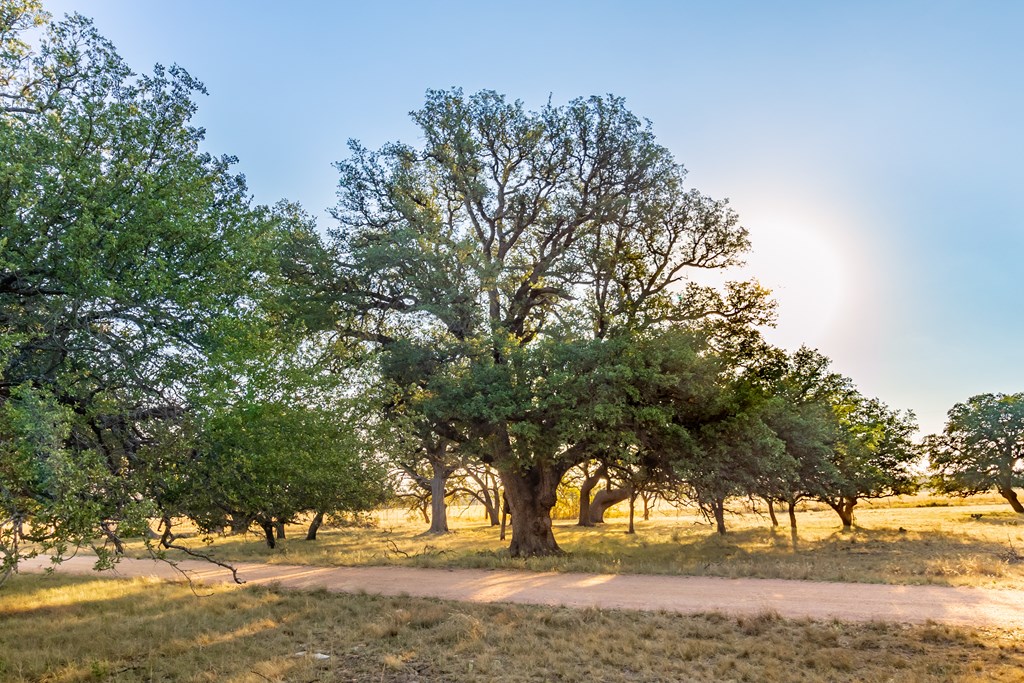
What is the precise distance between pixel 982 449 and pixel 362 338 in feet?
148

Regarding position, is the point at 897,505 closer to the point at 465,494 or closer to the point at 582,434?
the point at 465,494

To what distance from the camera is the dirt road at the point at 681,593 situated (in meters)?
12.8

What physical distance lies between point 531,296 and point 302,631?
1688cm

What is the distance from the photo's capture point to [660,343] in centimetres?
2272

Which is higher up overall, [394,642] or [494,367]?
[494,367]

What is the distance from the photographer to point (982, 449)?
4581 centimetres

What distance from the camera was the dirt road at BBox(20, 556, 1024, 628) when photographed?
1280cm

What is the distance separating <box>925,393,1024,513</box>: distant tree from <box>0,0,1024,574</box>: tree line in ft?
42.4

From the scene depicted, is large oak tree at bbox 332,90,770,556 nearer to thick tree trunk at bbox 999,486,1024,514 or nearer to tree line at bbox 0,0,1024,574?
tree line at bbox 0,0,1024,574

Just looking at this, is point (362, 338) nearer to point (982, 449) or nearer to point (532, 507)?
point (532, 507)

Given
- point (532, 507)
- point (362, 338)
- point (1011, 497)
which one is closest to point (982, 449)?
point (1011, 497)

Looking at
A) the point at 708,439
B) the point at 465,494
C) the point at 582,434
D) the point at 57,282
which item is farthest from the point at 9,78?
the point at 465,494

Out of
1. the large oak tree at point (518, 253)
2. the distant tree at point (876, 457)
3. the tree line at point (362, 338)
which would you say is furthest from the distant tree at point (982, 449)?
the large oak tree at point (518, 253)

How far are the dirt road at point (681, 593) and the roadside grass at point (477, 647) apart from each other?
1145 millimetres
